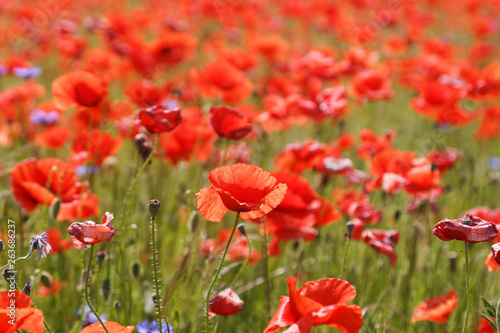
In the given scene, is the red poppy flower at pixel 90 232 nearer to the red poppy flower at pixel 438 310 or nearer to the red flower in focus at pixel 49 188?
the red flower in focus at pixel 49 188

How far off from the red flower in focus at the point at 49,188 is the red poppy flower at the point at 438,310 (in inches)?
42.0

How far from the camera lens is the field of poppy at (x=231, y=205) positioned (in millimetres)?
1129

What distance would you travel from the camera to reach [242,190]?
3.69 feet

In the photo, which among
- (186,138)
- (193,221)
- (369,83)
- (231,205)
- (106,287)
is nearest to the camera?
(231,205)

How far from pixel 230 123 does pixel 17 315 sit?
888 millimetres

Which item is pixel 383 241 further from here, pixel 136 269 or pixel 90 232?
pixel 90 232

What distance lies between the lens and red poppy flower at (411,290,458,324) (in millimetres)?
1478

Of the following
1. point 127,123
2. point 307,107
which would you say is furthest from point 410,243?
point 127,123

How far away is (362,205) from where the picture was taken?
1.91 metres

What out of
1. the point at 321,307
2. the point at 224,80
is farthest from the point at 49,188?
the point at 224,80

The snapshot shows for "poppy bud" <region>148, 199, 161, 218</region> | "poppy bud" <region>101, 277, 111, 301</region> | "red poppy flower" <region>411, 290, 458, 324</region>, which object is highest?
"poppy bud" <region>148, 199, 161, 218</region>

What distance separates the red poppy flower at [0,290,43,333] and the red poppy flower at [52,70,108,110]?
876 millimetres

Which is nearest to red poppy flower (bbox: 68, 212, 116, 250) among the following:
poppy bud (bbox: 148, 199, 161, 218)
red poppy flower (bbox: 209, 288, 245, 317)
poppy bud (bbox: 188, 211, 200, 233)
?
poppy bud (bbox: 148, 199, 161, 218)

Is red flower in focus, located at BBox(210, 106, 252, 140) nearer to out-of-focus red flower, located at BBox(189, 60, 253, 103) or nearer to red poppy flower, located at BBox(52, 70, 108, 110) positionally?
red poppy flower, located at BBox(52, 70, 108, 110)
